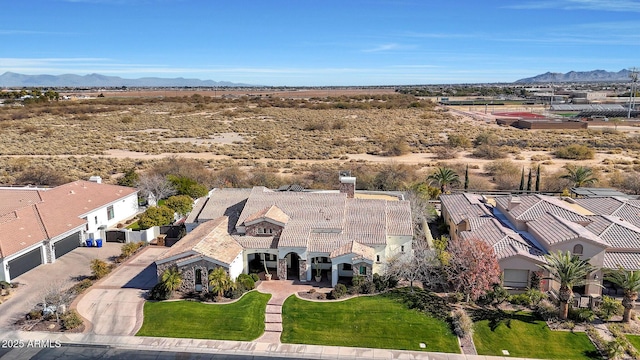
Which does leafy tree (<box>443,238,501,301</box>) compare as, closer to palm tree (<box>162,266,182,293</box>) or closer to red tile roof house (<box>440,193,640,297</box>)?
red tile roof house (<box>440,193,640,297</box>)

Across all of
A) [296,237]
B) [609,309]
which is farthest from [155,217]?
[609,309]

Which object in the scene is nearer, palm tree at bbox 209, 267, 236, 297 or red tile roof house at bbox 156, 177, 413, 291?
palm tree at bbox 209, 267, 236, 297

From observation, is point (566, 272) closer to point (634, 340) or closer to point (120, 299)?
point (634, 340)

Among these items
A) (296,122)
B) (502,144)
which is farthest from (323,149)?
(296,122)

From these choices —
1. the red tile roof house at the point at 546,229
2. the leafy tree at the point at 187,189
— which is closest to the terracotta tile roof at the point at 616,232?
the red tile roof house at the point at 546,229

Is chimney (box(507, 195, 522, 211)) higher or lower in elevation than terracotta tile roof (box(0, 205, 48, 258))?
higher

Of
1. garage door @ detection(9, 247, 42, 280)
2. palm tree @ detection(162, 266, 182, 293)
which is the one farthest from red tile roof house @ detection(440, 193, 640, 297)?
garage door @ detection(9, 247, 42, 280)

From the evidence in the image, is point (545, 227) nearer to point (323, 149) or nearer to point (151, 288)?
point (151, 288)
